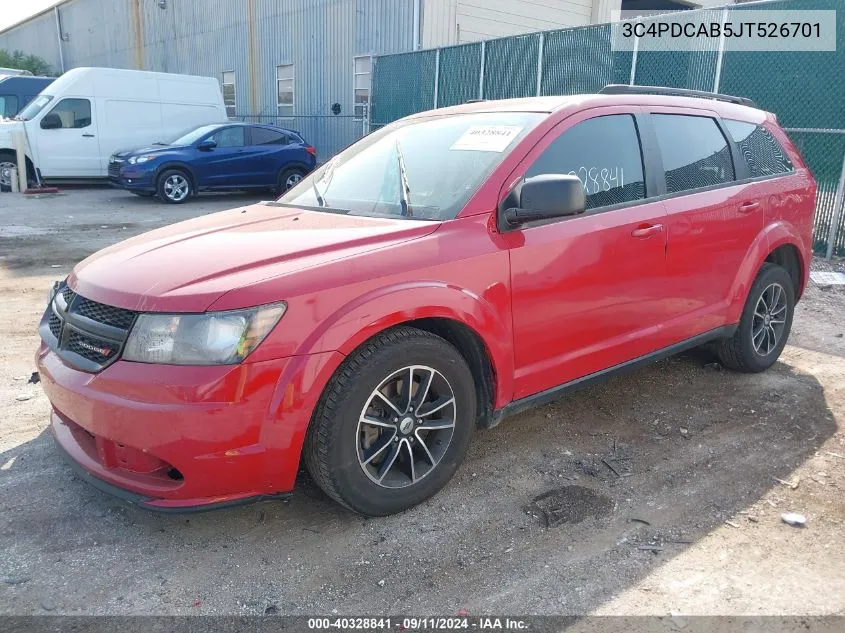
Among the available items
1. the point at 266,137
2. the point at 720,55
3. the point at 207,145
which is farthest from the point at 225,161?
the point at 720,55

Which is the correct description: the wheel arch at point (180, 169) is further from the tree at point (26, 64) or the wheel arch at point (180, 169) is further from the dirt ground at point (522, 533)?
the tree at point (26, 64)

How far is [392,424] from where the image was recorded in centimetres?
292

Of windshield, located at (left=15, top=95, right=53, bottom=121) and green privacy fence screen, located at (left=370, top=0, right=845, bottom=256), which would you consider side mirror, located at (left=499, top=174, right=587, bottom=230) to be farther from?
windshield, located at (left=15, top=95, right=53, bottom=121)

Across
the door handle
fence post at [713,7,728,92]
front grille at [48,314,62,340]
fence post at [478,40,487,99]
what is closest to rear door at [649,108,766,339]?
the door handle

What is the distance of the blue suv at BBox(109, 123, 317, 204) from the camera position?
44.9ft

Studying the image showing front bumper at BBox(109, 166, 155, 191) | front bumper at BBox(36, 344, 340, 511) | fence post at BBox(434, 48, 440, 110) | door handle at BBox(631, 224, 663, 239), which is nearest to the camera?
front bumper at BBox(36, 344, 340, 511)

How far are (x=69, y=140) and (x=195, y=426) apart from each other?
14907 millimetres

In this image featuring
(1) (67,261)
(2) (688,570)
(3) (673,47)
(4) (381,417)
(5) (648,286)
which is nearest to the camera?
(2) (688,570)

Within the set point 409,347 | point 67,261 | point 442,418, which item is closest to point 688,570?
point 442,418

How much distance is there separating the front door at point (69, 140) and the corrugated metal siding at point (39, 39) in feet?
82.6

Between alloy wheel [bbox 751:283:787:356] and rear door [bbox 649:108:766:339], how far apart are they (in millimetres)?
516

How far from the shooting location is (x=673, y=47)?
31.4ft

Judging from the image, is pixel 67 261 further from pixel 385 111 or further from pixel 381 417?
pixel 385 111

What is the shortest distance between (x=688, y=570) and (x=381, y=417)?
1.31 meters
